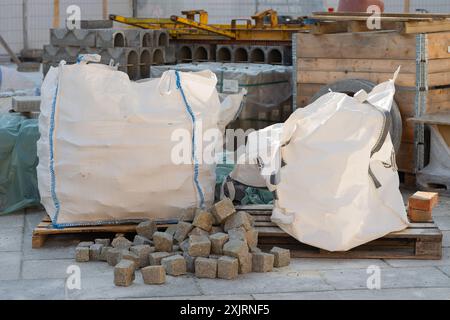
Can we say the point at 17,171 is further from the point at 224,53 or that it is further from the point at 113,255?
the point at 224,53

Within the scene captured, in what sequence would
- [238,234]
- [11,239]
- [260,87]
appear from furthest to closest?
[260,87] → [11,239] → [238,234]

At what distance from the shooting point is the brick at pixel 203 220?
638 cm

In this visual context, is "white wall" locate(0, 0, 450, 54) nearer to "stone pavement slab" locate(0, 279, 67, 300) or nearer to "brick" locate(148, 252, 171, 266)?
"brick" locate(148, 252, 171, 266)

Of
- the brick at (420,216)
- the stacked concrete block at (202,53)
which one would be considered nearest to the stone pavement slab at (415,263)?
the brick at (420,216)

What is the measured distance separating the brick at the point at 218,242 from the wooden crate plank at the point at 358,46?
3.53m

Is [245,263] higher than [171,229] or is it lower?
lower

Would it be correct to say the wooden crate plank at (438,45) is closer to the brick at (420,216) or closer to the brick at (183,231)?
the brick at (420,216)

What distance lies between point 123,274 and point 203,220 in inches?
35.0

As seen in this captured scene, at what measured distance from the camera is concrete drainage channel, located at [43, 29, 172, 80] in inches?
493

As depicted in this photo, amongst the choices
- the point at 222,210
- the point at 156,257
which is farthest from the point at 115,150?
the point at 156,257

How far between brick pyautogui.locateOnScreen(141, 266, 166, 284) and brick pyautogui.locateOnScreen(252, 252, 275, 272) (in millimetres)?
674

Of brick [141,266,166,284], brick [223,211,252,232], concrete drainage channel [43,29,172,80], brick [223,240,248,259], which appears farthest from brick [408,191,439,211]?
concrete drainage channel [43,29,172,80]

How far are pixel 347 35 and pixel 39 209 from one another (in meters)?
3.66

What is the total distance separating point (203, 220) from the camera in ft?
21.0
